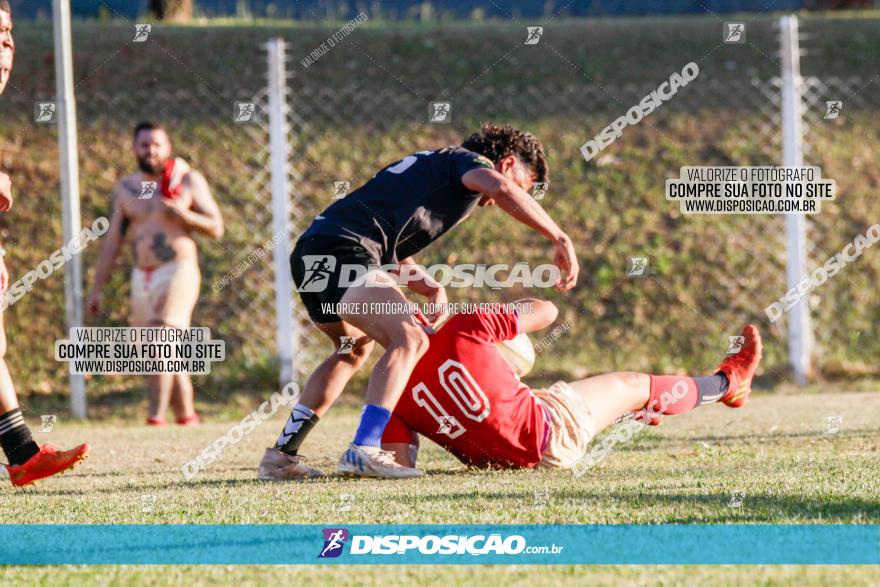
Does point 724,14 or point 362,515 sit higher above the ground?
point 724,14

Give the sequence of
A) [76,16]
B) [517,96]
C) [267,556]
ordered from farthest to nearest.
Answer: [76,16]
[517,96]
[267,556]

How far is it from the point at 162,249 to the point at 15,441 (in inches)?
151

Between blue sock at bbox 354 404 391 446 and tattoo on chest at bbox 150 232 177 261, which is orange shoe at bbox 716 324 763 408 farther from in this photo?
tattoo on chest at bbox 150 232 177 261

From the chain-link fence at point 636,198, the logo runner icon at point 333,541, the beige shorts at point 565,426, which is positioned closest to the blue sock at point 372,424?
the beige shorts at point 565,426

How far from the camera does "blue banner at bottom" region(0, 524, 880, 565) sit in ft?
10.6

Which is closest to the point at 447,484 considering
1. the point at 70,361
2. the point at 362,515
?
the point at 362,515

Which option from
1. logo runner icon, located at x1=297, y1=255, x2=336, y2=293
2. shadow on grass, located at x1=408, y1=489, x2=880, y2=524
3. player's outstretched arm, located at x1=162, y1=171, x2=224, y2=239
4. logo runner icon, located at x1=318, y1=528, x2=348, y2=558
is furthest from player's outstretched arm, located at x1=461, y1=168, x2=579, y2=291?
player's outstretched arm, located at x1=162, y1=171, x2=224, y2=239

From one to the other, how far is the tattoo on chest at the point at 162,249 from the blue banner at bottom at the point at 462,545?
524 centimetres

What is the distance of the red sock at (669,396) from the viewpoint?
5.50 meters

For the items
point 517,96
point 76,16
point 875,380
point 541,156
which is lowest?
point 875,380

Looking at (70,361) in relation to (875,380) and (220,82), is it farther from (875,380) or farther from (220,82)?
(875,380)

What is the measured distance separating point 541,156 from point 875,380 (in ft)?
17.9

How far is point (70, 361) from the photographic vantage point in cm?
930

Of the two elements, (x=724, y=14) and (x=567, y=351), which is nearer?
(x=567, y=351)
